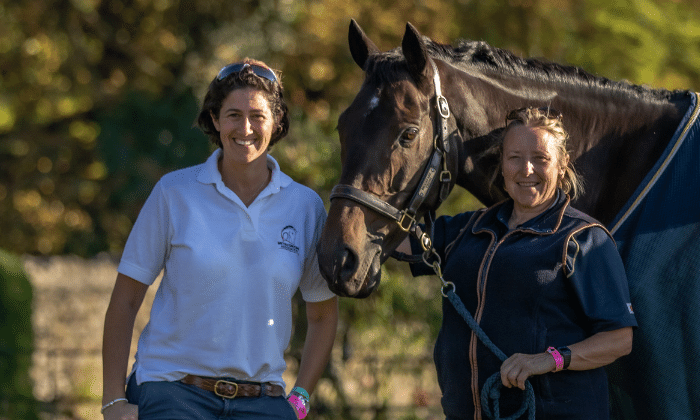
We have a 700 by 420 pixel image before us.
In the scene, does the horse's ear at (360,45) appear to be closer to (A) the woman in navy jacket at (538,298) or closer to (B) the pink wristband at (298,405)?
(A) the woman in navy jacket at (538,298)

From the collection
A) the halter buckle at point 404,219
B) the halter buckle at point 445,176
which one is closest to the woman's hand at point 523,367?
the halter buckle at point 404,219

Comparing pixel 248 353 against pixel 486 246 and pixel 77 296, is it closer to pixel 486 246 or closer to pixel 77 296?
pixel 486 246

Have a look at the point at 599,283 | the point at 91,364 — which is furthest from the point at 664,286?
the point at 91,364

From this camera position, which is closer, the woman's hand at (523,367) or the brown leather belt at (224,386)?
the woman's hand at (523,367)

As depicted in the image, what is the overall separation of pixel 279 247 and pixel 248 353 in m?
0.37

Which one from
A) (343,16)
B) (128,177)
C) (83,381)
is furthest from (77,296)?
(343,16)

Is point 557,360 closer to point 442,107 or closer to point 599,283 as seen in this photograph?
point 599,283

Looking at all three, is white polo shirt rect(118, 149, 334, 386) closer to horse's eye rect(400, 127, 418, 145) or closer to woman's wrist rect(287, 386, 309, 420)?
woman's wrist rect(287, 386, 309, 420)

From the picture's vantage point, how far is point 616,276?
2209 mm

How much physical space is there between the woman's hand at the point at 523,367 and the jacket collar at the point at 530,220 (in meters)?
0.39

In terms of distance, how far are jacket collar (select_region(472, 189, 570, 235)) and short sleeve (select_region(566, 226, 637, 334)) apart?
0.10 meters

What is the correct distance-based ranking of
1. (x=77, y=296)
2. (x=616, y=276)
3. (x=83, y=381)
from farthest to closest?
(x=77, y=296)
(x=83, y=381)
(x=616, y=276)

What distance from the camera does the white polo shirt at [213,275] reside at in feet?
7.69

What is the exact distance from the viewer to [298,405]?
8.43ft
